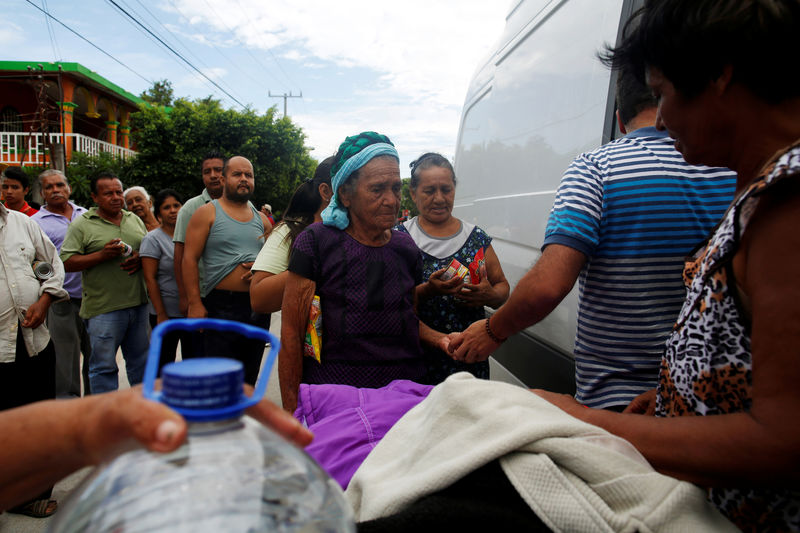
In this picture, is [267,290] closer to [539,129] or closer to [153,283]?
[539,129]

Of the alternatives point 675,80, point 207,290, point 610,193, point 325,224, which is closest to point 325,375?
point 325,224

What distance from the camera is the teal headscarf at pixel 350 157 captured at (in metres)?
2.12

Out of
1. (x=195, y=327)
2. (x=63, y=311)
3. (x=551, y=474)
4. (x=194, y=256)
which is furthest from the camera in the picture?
(x=63, y=311)

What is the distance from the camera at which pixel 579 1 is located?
2.32 metres

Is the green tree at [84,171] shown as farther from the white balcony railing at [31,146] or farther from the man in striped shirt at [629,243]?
the man in striped shirt at [629,243]

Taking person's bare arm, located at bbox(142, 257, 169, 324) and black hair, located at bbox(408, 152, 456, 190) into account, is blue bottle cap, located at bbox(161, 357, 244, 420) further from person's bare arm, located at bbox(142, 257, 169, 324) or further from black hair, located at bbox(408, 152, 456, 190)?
person's bare arm, located at bbox(142, 257, 169, 324)

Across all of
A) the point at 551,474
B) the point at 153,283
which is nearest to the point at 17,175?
the point at 153,283

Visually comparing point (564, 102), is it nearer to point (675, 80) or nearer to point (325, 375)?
point (675, 80)

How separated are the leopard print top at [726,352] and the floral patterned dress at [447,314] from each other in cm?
169

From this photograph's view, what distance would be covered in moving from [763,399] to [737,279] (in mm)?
195

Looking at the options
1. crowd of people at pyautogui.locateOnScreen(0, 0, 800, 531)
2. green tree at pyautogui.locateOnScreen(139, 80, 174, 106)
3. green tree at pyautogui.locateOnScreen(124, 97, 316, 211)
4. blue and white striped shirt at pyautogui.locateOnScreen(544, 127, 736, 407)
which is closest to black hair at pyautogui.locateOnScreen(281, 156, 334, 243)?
crowd of people at pyautogui.locateOnScreen(0, 0, 800, 531)

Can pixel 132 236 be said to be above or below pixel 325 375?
above

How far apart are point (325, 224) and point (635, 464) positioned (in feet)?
5.22

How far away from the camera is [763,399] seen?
0.76 metres
